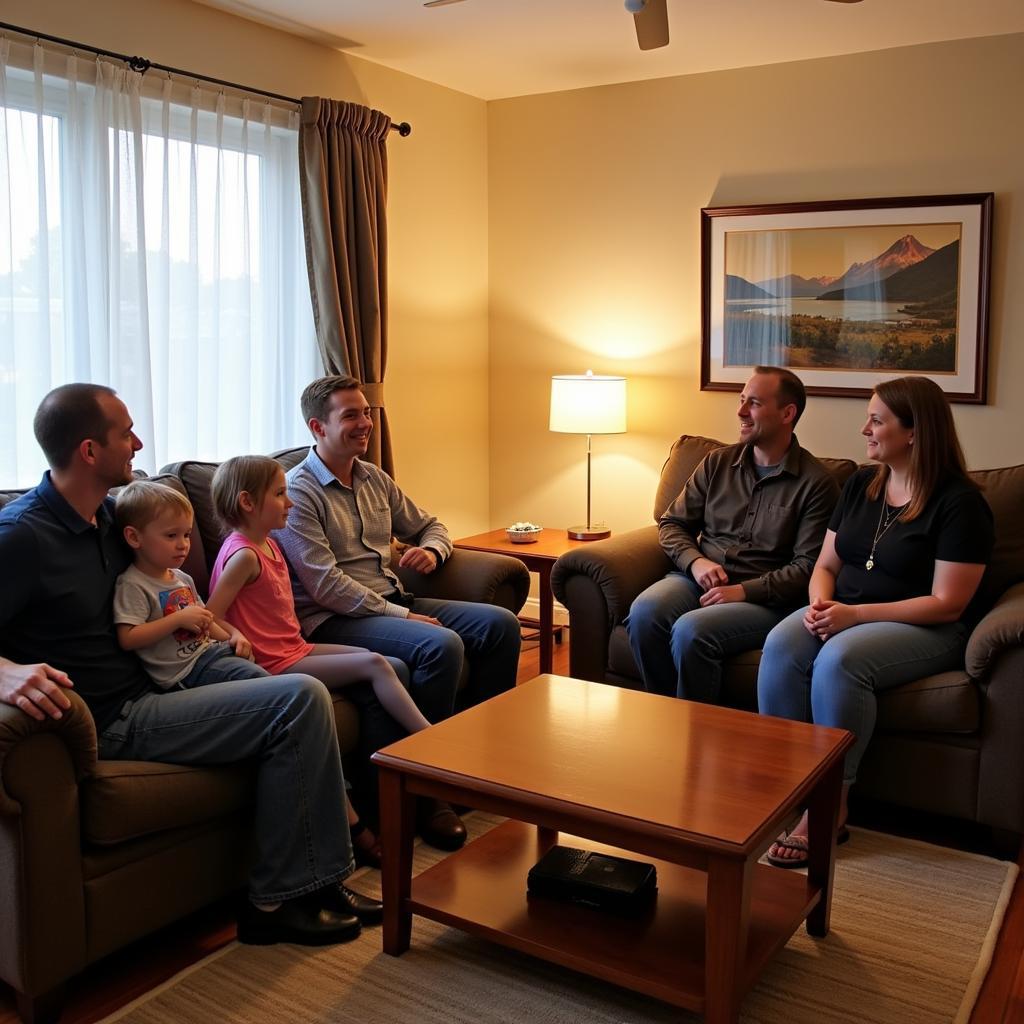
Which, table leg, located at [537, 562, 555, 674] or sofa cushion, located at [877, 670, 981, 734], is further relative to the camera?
table leg, located at [537, 562, 555, 674]

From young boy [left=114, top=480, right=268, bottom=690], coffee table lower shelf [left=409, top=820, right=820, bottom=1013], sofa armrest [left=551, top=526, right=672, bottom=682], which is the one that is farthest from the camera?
sofa armrest [left=551, top=526, right=672, bottom=682]

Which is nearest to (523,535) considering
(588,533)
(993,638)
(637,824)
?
(588,533)

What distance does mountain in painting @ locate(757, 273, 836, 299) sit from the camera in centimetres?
447

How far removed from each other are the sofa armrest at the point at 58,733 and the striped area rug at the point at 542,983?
52 centimetres

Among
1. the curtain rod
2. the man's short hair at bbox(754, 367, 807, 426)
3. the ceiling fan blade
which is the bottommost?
the man's short hair at bbox(754, 367, 807, 426)

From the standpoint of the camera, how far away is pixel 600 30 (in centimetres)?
406

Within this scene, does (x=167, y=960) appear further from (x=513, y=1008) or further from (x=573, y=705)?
(x=573, y=705)

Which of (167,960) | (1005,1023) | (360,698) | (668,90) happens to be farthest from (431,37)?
(1005,1023)

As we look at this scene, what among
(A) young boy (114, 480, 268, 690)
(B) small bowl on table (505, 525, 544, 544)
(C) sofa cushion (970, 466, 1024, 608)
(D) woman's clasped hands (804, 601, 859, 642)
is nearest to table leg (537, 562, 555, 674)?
(B) small bowl on table (505, 525, 544, 544)

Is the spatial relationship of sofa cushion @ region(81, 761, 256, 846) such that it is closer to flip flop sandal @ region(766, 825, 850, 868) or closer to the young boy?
the young boy

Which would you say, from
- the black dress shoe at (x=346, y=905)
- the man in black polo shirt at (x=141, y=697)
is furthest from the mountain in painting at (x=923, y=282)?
the black dress shoe at (x=346, y=905)

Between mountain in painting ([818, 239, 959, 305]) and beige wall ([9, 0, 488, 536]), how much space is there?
1.77m

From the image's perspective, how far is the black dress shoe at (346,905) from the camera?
257 cm

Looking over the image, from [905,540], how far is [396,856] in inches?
66.0
